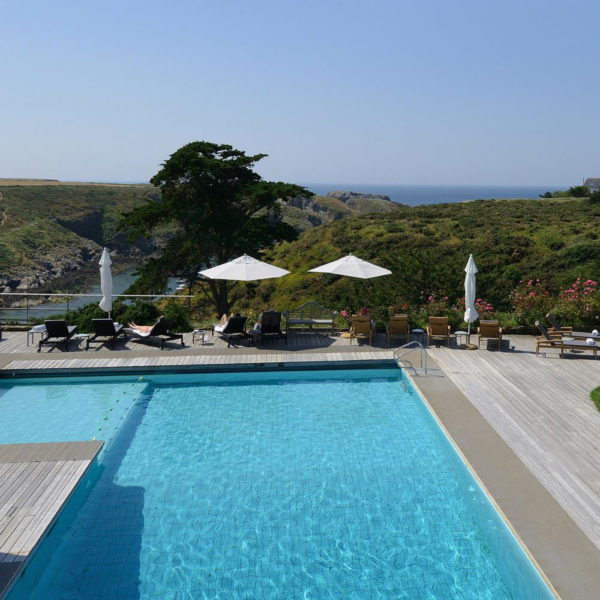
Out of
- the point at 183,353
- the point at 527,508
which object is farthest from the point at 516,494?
the point at 183,353

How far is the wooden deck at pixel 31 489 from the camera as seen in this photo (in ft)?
15.9

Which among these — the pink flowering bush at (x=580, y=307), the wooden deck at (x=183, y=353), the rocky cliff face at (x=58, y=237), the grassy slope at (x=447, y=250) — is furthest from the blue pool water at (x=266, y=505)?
the rocky cliff face at (x=58, y=237)

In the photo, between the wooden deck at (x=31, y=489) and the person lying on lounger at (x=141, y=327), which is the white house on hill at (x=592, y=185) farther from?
the wooden deck at (x=31, y=489)

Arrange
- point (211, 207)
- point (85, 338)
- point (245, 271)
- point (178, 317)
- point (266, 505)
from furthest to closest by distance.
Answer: point (211, 207)
point (178, 317)
point (85, 338)
point (245, 271)
point (266, 505)

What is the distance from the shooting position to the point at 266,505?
243 inches

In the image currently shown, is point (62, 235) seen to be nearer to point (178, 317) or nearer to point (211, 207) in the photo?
point (211, 207)

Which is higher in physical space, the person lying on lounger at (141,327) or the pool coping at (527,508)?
the pool coping at (527,508)

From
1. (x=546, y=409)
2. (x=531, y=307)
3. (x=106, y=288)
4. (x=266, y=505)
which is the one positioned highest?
(x=106, y=288)

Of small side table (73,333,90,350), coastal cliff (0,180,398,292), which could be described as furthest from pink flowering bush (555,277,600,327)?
coastal cliff (0,180,398,292)

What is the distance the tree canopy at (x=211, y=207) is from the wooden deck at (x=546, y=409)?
8187 millimetres

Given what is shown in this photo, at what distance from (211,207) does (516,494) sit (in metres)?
14.9

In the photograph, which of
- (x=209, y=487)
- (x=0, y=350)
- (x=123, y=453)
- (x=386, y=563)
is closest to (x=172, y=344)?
(x=0, y=350)

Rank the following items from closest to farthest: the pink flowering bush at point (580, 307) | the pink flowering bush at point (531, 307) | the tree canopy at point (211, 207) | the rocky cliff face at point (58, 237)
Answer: the pink flowering bush at point (580, 307) → the pink flowering bush at point (531, 307) → the tree canopy at point (211, 207) → the rocky cliff face at point (58, 237)

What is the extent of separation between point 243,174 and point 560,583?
1635 centimetres
